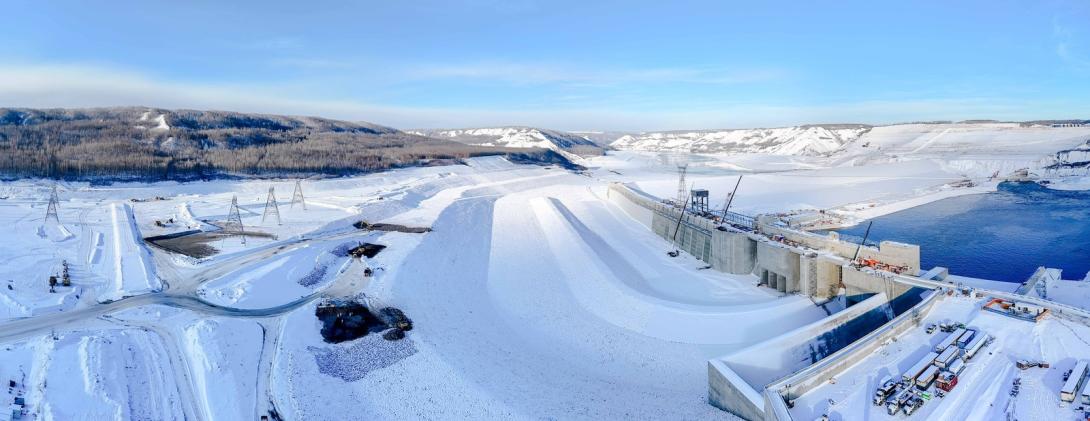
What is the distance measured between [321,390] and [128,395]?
5514 millimetres

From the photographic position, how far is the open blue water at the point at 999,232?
36062 millimetres

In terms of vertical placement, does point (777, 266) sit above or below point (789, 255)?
below

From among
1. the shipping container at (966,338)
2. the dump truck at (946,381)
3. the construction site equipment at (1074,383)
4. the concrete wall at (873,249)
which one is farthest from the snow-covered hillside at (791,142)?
the dump truck at (946,381)

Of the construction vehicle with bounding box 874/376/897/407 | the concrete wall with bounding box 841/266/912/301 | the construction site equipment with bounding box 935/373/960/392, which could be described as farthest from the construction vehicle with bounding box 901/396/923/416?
the concrete wall with bounding box 841/266/912/301

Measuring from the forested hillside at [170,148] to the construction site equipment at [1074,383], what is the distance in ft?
276

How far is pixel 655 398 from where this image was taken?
18875 mm

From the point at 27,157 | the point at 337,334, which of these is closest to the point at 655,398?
the point at 337,334

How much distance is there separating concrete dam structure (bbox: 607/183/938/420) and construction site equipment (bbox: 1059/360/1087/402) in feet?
15.3

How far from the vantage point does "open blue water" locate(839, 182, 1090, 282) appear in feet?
118

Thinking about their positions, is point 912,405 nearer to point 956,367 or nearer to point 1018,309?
point 956,367

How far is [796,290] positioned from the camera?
2952 cm

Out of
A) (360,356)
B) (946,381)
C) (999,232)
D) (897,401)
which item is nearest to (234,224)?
(360,356)

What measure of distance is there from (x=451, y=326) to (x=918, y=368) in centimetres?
1716

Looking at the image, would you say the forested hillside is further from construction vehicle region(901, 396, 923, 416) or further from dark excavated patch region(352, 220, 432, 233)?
construction vehicle region(901, 396, 923, 416)
